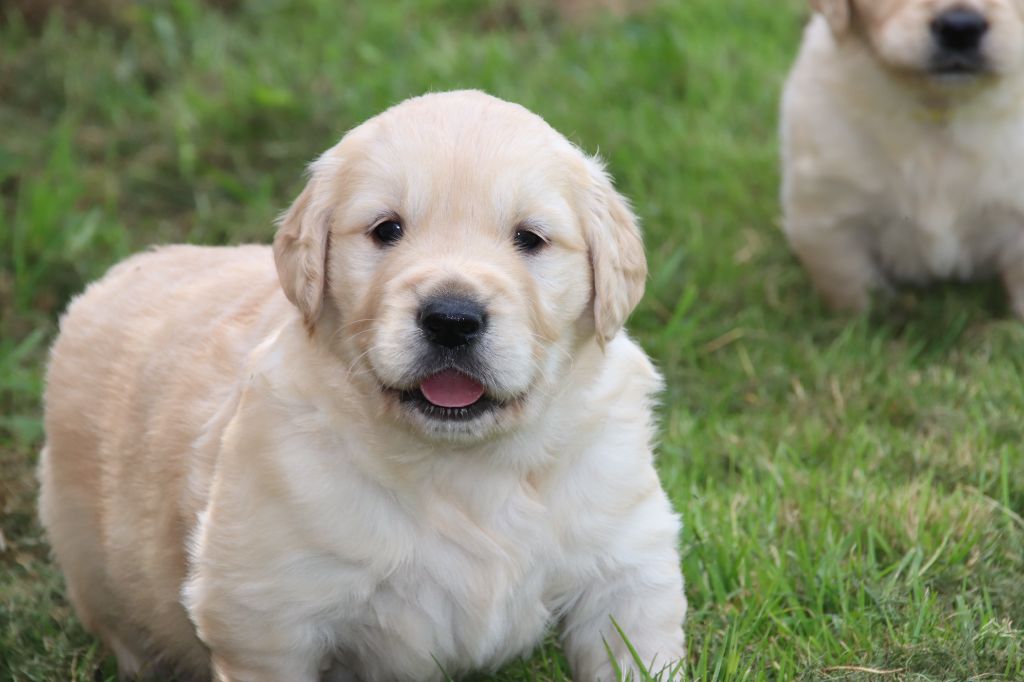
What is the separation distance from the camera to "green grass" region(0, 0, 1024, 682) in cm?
341

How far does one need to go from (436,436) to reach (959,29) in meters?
2.77

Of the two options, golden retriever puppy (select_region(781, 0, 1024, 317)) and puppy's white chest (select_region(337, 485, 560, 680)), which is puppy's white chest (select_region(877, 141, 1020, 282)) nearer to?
golden retriever puppy (select_region(781, 0, 1024, 317))

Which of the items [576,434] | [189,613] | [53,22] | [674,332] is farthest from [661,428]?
[53,22]

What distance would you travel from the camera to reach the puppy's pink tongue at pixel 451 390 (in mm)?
2801

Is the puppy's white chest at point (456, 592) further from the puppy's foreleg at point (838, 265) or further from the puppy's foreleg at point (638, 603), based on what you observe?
the puppy's foreleg at point (838, 265)

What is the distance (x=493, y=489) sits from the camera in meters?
2.96

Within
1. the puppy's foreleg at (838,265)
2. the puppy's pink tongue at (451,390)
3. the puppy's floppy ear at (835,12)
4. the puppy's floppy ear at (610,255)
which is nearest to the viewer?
the puppy's pink tongue at (451,390)

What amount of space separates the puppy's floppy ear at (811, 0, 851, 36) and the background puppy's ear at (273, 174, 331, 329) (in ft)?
8.52

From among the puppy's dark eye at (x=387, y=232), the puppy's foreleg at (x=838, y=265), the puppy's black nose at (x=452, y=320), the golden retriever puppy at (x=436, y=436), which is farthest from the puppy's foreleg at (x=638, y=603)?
the puppy's foreleg at (x=838, y=265)

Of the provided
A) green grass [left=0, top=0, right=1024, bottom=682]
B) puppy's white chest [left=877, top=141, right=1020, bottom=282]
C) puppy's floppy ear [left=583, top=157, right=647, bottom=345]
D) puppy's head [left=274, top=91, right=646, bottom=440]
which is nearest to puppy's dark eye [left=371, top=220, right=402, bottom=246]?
puppy's head [left=274, top=91, right=646, bottom=440]

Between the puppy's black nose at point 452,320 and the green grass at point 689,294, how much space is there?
2.79ft

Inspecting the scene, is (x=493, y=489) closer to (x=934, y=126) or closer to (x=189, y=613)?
(x=189, y=613)

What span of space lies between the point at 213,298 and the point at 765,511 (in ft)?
4.65

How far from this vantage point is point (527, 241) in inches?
114
